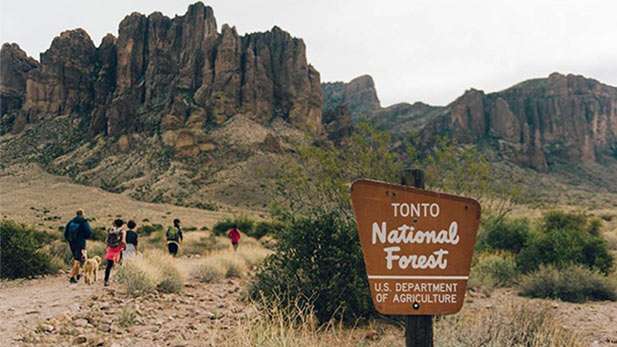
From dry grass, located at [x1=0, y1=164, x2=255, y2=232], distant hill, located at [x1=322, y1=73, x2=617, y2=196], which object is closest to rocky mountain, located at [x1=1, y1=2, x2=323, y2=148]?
distant hill, located at [x1=322, y1=73, x2=617, y2=196]

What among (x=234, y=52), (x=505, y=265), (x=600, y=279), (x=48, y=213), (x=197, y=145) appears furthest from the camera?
Answer: (x=234, y=52)

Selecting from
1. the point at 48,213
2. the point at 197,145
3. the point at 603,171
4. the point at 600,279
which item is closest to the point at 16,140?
the point at 197,145

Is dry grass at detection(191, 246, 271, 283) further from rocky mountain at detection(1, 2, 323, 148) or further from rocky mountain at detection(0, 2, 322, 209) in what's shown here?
rocky mountain at detection(1, 2, 323, 148)

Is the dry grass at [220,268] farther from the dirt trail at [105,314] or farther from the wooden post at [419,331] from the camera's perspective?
the wooden post at [419,331]

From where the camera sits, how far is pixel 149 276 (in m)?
9.37

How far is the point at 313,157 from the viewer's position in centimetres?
1002

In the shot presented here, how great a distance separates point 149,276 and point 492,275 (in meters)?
9.81

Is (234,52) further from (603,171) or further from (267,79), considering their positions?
(603,171)

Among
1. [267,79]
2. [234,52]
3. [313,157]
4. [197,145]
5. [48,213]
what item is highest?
[234,52]

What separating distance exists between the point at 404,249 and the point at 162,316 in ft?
20.9

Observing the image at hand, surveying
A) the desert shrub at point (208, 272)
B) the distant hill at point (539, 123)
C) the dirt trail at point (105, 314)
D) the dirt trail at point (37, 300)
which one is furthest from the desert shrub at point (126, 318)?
the distant hill at point (539, 123)

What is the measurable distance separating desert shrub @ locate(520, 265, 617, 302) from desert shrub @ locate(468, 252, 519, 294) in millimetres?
967

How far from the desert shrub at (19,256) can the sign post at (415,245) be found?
42.2 ft

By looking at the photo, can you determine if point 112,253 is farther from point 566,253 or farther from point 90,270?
point 566,253
